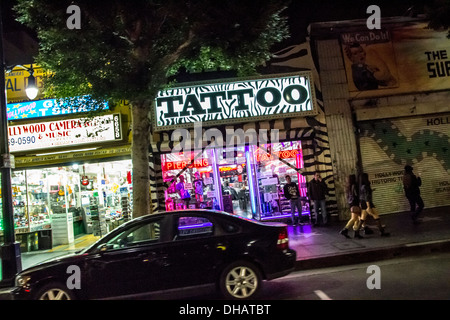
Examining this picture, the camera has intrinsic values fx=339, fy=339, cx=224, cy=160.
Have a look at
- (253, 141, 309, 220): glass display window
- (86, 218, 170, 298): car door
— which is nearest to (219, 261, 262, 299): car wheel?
(86, 218, 170, 298): car door

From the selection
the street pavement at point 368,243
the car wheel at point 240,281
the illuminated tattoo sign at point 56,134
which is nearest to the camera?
the car wheel at point 240,281

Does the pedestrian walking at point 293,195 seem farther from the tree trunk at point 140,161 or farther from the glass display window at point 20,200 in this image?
the glass display window at point 20,200

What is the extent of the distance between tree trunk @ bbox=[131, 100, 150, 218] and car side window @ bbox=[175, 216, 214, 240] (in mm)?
2629

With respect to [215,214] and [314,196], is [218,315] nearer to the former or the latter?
[215,214]

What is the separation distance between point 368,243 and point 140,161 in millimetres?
5770

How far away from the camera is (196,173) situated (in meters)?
12.5

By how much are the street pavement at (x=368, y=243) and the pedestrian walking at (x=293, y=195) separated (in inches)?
28.4

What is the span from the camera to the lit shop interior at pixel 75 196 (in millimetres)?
12539

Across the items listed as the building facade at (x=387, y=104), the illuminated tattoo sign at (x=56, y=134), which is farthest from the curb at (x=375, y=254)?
the illuminated tattoo sign at (x=56, y=134)

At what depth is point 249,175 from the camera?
1257cm

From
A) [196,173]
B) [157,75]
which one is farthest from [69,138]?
[157,75]

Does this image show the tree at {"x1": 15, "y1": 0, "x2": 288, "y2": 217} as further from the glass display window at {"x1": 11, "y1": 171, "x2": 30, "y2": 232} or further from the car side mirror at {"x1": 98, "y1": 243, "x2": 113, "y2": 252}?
the glass display window at {"x1": 11, "y1": 171, "x2": 30, "y2": 232}

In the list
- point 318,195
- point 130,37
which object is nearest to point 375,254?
point 318,195

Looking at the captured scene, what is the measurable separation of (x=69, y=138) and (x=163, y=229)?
7938 mm
